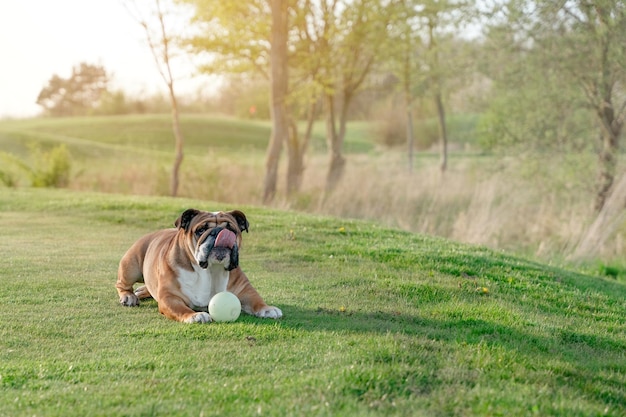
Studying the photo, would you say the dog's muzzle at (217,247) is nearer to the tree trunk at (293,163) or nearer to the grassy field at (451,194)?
the grassy field at (451,194)

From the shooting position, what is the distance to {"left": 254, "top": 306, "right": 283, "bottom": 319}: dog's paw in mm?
6645

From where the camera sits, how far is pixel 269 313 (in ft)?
21.8

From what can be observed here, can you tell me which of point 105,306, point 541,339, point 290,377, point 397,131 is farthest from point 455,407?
point 397,131

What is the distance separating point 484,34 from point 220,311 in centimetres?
1392

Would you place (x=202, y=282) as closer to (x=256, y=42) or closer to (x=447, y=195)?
(x=447, y=195)

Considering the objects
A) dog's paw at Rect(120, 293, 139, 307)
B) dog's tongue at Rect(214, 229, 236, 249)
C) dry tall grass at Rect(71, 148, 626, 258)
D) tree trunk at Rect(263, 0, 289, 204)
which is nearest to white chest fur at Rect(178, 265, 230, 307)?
dog's tongue at Rect(214, 229, 236, 249)

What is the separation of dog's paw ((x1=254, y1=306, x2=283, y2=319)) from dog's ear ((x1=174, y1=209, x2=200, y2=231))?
39.1 inches

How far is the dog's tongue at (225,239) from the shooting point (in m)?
6.19

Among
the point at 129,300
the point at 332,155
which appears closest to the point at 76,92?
the point at 332,155

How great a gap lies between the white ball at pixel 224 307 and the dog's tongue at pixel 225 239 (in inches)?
19.9

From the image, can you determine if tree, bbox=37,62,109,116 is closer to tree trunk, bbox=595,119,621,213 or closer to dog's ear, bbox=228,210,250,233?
tree trunk, bbox=595,119,621,213

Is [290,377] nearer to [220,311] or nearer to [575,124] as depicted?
[220,311]

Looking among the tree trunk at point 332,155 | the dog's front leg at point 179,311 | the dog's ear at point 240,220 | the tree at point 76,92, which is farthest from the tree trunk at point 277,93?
the tree at point 76,92

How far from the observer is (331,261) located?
989cm
